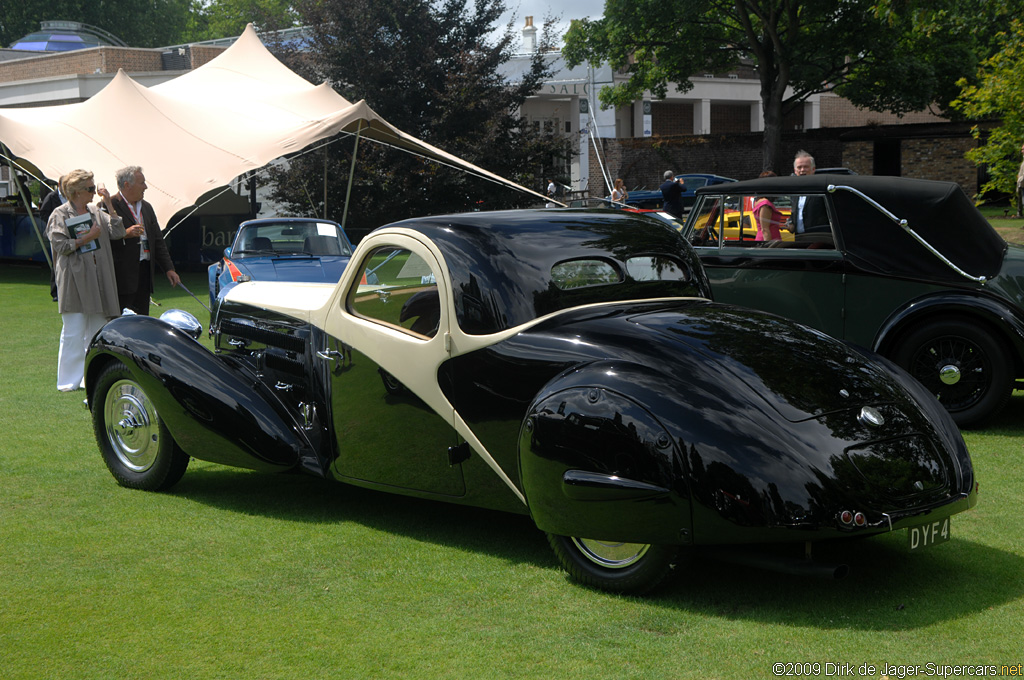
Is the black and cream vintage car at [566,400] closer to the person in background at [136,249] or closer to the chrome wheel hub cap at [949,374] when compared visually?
the chrome wheel hub cap at [949,374]

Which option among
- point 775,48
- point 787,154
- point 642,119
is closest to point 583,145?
point 642,119

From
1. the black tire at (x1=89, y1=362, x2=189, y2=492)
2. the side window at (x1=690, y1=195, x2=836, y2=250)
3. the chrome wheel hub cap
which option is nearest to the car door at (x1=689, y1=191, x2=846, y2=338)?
the side window at (x1=690, y1=195, x2=836, y2=250)

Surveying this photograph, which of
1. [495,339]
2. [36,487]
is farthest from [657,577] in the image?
[36,487]

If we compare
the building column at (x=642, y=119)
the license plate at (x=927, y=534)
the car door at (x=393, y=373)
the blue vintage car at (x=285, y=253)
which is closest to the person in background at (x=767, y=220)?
the car door at (x=393, y=373)

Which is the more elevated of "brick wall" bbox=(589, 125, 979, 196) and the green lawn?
"brick wall" bbox=(589, 125, 979, 196)

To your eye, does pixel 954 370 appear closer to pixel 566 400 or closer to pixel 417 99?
pixel 566 400

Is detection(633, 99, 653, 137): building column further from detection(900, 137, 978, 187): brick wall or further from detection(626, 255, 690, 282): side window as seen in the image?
detection(626, 255, 690, 282): side window

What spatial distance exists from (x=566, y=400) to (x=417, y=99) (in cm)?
2286

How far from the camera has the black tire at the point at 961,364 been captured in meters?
7.13

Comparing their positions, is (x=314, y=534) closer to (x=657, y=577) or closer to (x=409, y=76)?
(x=657, y=577)

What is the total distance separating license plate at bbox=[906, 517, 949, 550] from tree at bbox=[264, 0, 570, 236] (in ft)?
70.4

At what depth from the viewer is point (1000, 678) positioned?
3.31 meters

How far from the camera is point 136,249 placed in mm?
9422

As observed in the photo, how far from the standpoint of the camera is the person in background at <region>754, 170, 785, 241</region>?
807 cm
